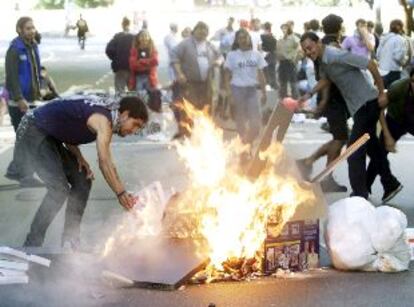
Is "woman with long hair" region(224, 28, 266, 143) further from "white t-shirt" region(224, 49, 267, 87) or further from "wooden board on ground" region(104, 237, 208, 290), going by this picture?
"wooden board on ground" region(104, 237, 208, 290)

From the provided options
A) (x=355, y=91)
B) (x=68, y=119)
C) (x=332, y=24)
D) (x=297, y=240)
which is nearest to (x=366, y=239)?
(x=297, y=240)

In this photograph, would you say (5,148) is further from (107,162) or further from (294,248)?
(294,248)

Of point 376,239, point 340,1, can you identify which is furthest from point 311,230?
point 340,1

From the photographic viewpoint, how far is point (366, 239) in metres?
6.84

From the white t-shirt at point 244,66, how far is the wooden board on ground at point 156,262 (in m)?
6.98

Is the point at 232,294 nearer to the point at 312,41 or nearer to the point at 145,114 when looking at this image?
the point at 145,114

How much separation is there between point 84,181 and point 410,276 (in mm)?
2627

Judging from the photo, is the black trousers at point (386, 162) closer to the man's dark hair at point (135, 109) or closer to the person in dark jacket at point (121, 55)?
the man's dark hair at point (135, 109)

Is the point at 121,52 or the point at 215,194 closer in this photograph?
the point at 215,194

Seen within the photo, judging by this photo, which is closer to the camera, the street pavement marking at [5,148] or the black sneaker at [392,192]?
the black sneaker at [392,192]

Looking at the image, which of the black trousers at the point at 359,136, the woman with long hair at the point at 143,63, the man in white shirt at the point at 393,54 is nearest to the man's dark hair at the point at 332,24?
the black trousers at the point at 359,136

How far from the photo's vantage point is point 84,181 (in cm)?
767

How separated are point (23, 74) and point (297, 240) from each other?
5.18 m

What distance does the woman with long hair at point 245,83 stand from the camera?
537 inches
